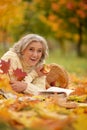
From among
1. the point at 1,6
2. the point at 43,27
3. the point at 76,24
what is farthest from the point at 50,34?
the point at 1,6

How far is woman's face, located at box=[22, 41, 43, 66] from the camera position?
6.27m

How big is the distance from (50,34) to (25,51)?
40.8 metres

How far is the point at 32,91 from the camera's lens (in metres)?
5.93

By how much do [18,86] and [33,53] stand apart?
59 centimetres

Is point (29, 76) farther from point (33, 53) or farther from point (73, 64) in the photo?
point (73, 64)

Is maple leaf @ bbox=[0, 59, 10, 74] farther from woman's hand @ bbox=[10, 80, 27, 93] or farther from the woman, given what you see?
the woman

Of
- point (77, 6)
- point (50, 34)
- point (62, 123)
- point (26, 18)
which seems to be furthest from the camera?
point (50, 34)

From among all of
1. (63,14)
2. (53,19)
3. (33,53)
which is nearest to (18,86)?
(33,53)

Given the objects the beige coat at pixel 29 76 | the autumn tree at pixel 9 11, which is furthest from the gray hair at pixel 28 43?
the autumn tree at pixel 9 11

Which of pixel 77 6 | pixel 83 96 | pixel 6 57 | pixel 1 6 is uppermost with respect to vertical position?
pixel 77 6

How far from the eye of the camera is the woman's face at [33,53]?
6.27 meters

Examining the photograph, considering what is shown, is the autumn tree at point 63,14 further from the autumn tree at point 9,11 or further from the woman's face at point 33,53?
the woman's face at point 33,53

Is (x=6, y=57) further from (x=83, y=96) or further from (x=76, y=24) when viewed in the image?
(x=76, y=24)

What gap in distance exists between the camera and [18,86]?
5824 mm
